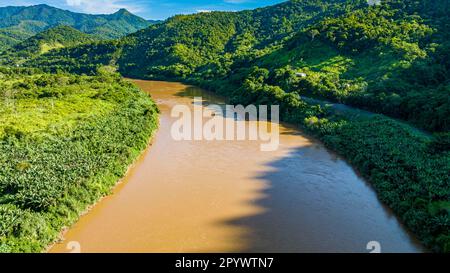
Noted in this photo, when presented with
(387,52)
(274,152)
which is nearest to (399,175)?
(274,152)

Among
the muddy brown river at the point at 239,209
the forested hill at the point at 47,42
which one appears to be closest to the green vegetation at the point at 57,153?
the muddy brown river at the point at 239,209

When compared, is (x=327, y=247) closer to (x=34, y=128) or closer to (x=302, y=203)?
(x=302, y=203)

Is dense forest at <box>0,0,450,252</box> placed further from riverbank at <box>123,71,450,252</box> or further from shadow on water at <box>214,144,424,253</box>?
shadow on water at <box>214,144,424,253</box>

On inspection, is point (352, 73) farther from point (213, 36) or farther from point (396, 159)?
point (213, 36)

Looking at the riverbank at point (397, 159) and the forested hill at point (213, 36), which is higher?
the forested hill at point (213, 36)

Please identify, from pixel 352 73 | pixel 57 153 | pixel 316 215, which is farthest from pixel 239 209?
pixel 352 73

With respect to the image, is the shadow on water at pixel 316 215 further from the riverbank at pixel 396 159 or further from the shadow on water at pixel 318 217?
the riverbank at pixel 396 159
